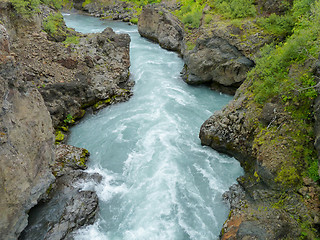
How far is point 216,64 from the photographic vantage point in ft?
74.0

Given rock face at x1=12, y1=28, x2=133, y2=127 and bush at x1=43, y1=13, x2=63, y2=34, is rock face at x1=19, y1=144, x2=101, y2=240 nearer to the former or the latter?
rock face at x1=12, y1=28, x2=133, y2=127

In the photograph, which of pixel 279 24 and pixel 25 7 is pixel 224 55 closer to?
pixel 279 24

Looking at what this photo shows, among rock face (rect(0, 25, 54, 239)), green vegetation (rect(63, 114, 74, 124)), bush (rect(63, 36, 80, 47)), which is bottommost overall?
green vegetation (rect(63, 114, 74, 124))

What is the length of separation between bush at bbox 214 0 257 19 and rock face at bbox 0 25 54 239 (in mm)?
20840

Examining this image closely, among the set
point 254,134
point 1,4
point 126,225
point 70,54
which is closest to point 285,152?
point 254,134

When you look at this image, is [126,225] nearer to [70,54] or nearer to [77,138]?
[77,138]

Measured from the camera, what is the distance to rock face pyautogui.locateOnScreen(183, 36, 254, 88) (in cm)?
2152

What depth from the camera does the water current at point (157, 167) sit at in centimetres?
1124

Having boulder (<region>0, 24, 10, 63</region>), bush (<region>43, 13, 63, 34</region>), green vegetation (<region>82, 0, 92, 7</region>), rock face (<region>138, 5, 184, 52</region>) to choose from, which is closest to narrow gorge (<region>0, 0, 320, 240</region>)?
boulder (<region>0, 24, 10, 63</region>)

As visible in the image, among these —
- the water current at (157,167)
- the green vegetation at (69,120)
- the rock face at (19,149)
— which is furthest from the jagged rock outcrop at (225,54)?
the rock face at (19,149)

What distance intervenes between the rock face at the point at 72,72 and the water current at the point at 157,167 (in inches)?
56.8

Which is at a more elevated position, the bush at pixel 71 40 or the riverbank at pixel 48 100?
the bush at pixel 71 40

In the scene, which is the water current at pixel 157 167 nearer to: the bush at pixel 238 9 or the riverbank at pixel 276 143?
the riverbank at pixel 276 143

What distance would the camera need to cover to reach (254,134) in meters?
12.9
